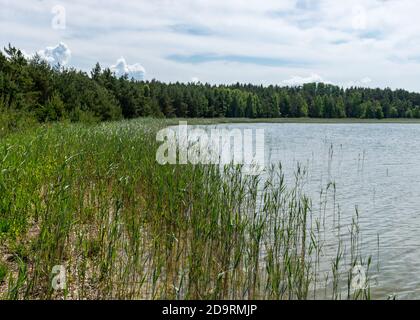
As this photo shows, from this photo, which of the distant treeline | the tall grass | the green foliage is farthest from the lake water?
the distant treeline

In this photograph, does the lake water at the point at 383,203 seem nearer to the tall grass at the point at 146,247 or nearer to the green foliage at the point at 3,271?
the tall grass at the point at 146,247

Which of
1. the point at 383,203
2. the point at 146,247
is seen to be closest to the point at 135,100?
the point at 383,203

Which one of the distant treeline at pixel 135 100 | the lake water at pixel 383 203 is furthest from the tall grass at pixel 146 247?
the distant treeline at pixel 135 100

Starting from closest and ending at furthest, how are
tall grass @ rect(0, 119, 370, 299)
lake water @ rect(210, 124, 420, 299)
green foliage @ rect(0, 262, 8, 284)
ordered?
green foliage @ rect(0, 262, 8, 284) < tall grass @ rect(0, 119, 370, 299) < lake water @ rect(210, 124, 420, 299)

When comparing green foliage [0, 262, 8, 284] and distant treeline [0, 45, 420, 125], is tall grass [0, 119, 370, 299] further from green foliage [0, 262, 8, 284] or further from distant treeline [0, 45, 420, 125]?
distant treeline [0, 45, 420, 125]

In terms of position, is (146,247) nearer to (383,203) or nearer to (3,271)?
(3,271)

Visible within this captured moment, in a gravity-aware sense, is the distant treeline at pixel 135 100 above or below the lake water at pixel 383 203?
above

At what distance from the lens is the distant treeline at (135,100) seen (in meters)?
25.5

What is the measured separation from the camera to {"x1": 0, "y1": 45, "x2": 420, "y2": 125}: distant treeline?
25.5 m

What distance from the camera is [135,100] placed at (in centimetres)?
5603

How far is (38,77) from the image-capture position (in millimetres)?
29250

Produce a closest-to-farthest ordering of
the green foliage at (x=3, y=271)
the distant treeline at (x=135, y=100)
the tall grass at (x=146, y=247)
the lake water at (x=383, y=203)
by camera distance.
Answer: the green foliage at (x=3, y=271), the tall grass at (x=146, y=247), the lake water at (x=383, y=203), the distant treeline at (x=135, y=100)

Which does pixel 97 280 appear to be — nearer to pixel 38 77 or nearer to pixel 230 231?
pixel 230 231
